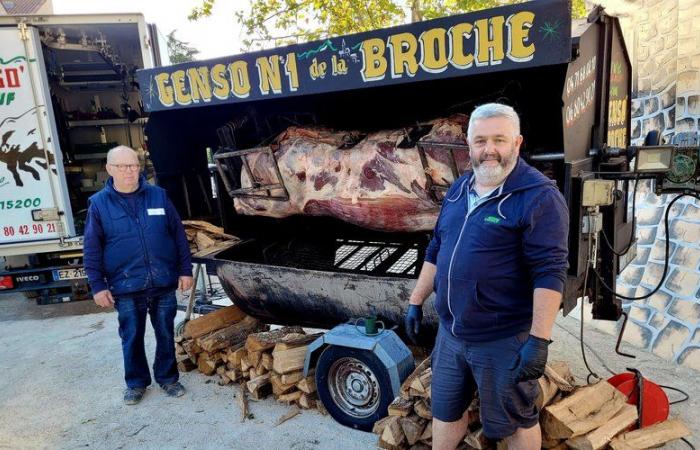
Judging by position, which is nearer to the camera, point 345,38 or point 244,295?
point 345,38

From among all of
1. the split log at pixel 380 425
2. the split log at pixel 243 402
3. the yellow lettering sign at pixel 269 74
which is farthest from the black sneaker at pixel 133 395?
the yellow lettering sign at pixel 269 74

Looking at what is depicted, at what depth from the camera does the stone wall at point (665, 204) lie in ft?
13.2

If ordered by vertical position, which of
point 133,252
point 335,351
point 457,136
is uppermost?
point 457,136

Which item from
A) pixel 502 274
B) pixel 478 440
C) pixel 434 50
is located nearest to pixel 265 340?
pixel 478 440

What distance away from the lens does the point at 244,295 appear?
4.15 m

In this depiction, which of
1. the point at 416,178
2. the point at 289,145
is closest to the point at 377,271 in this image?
the point at 416,178

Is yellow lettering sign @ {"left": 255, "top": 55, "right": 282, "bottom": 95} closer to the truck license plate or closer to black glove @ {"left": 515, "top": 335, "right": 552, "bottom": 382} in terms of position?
black glove @ {"left": 515, "top": 335, "right": 552, "bottom": 382}

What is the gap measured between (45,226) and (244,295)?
312 cm

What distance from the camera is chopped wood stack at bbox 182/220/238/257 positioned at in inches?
168

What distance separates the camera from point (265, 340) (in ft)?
12.6

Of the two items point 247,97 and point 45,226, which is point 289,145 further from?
point 45,226

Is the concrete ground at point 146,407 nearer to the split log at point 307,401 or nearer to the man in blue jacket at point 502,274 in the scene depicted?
the split log at point 307,401

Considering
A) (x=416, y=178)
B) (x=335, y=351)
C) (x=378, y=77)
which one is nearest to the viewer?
(x=378, y=77)

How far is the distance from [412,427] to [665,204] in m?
3.49
